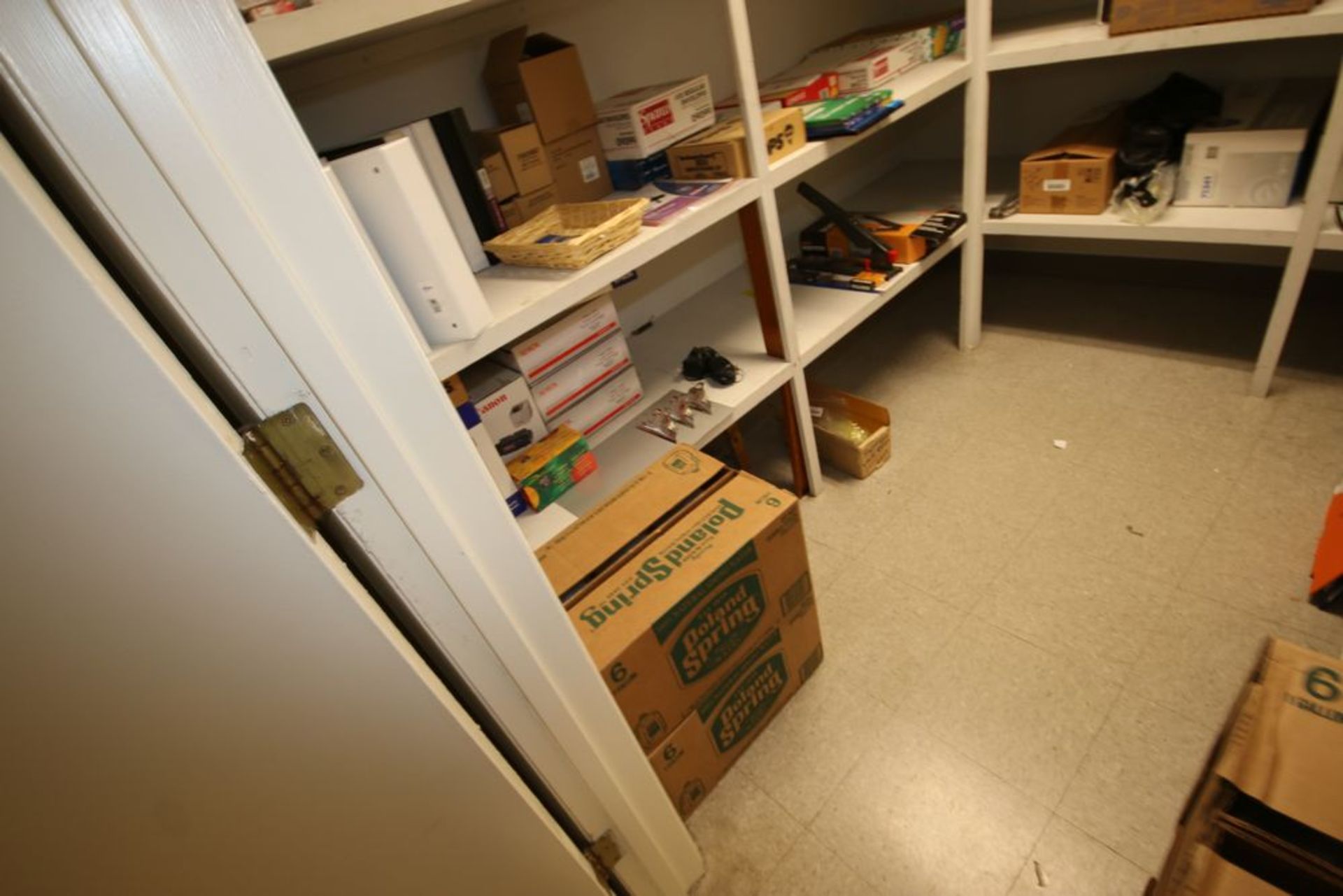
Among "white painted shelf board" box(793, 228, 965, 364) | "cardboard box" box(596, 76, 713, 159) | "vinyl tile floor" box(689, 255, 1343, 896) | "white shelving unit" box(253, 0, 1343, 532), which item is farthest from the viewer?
"white painted shelf board" box(793, 228, 965, 364)

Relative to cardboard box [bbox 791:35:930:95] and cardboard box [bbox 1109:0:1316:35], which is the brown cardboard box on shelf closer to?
cardboard box [bbox 1109:0:1316:35]

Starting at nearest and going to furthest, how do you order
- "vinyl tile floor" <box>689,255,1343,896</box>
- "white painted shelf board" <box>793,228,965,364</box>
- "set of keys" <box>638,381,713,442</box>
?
"vinyl tile floor" <box>689,255,1343,896</box> < "set of keys" <box>638,381,713,442</box> < "white painted shelf board" <box>793,228,965,364</box>

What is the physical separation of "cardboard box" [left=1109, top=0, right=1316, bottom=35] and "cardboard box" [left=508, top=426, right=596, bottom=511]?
160 cm

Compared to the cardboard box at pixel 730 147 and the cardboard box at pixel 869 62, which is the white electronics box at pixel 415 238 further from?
the cardboard box at pixel 869 62

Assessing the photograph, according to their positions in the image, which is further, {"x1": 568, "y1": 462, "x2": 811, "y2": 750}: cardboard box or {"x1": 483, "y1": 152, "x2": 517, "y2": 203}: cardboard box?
{"x1": 483, "y1": 152, "x2": 517, "y2": 203}: cardboard box

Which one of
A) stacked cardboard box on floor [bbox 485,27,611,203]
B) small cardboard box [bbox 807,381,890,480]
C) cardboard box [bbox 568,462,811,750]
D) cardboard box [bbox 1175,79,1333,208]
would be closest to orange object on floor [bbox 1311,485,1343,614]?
cardboard box [bbox 1175,79,1333,208]

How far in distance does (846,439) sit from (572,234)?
1.03m

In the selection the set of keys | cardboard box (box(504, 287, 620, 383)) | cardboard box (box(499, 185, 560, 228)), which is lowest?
the set of keys

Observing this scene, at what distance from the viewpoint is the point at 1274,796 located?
75 centimetres

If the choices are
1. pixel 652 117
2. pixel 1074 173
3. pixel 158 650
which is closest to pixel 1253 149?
pixel 1074 173

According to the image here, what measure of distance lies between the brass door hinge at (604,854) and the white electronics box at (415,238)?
2.47 ft

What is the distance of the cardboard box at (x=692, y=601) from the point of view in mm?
1013

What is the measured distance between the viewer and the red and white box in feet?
4.47

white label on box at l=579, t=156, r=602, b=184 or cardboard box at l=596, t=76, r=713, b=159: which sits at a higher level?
cardboard box at l=596, t=76, r=713, b=159
